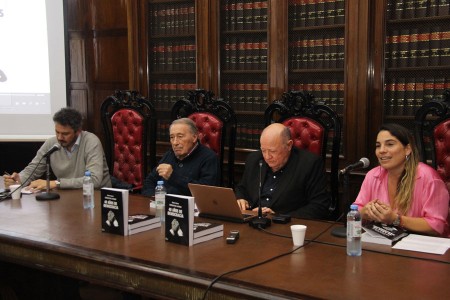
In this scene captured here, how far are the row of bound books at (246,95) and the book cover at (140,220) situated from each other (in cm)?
222

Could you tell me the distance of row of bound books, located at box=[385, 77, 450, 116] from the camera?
12.3 ft

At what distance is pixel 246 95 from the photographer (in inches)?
179

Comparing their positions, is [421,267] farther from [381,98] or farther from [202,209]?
[381,98]

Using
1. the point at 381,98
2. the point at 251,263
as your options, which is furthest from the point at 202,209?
the point at 381,98

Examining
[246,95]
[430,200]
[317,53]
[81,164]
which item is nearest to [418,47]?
[317,53]

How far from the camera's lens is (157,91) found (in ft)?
16.5

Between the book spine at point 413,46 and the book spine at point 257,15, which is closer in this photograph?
the book spine at point 413,46

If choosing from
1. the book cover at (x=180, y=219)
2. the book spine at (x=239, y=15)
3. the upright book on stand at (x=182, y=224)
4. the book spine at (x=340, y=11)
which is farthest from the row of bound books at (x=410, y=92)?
the book cover at (x=180, y=219)

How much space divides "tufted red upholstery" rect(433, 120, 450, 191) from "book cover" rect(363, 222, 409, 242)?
855 mm

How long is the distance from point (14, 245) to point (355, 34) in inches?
105

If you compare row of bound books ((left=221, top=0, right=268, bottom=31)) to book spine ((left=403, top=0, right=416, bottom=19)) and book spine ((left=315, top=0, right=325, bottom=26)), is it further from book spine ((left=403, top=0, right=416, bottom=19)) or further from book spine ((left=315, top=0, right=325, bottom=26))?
book spine ((left=403, top=0, right=416, bottom=19))

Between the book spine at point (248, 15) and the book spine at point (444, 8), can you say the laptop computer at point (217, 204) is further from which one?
the book spine at point (248, 15)

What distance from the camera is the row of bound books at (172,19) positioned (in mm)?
4765

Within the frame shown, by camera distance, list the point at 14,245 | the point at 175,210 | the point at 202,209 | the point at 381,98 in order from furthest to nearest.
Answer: the point at 381,98
the point at 202,209
the point at 14,245
the point at 175,210
